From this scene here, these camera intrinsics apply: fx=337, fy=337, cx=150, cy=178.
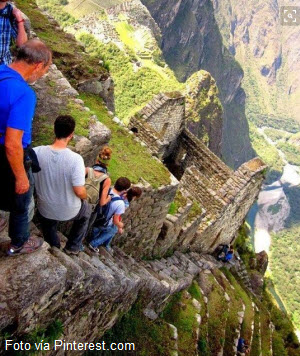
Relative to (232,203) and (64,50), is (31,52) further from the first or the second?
(232,203)

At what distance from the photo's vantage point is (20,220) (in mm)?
3703

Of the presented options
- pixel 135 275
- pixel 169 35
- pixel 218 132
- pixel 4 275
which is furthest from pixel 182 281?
pixel 169 35

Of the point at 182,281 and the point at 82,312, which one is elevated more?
the point at 82,312

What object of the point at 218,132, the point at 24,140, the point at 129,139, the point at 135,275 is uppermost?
the point at 24,140

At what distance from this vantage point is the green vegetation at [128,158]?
7.50 m

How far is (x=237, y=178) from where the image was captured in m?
13.0

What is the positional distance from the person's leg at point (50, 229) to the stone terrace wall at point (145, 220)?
8.06ft

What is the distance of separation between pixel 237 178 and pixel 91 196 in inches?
364

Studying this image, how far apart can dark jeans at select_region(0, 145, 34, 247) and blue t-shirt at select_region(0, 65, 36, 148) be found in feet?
0.99

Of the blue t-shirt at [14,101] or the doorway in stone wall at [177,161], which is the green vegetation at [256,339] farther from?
the blue t-shirt at [14,101]

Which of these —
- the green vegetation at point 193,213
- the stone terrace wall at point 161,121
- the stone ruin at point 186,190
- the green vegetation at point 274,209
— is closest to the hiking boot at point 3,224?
the stone ruin at point 186,190

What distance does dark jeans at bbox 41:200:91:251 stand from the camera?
454 cm

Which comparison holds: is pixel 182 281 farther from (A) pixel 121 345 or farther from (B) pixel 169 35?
(B) pixel 169 35

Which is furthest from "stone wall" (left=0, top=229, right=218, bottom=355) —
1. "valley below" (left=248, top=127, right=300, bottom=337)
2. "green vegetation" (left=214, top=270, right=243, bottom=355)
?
"valley below" (left=248, top=127, right=300, bottom=337)
